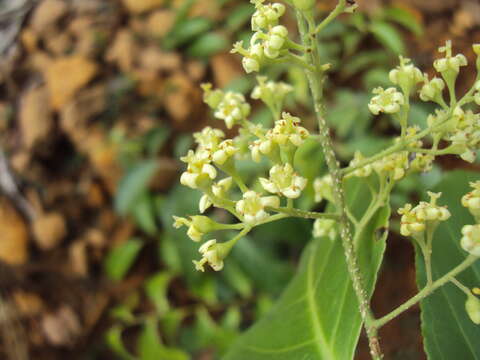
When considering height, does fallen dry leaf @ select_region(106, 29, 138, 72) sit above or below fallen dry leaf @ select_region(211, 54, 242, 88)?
above

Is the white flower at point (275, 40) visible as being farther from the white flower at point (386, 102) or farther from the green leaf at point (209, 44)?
the green leaf at point (209, 44)

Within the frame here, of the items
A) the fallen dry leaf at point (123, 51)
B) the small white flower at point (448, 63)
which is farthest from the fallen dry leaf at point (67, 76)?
the small white flower at point (448, 63)

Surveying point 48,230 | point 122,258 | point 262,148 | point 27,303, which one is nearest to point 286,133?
point 262,148

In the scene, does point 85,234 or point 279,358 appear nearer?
point 279,358

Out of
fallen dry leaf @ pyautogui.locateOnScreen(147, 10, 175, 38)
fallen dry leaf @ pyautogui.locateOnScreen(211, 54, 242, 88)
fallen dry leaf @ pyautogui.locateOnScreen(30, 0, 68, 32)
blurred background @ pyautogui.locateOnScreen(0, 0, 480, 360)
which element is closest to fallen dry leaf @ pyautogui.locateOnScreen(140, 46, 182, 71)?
blurred background @ pyautogui.locateOnScreen(0, 0, 480, 360)

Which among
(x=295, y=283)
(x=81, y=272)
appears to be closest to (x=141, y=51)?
(x=81, y=272)

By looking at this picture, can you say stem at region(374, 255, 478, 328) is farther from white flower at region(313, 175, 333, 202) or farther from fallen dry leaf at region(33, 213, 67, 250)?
fallen dry leaf at region(33, 213, 67, 250)

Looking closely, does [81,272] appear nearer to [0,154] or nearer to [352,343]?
[0,154]
